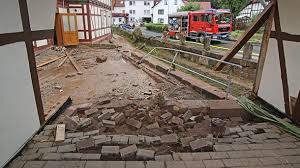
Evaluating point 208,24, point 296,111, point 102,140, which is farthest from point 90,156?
point 208,24

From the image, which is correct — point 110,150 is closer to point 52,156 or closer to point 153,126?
point 52,156

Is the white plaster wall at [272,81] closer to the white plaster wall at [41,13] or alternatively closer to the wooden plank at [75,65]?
the white plaster wall at [41,13]

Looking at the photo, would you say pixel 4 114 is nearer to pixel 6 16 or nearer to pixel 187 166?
pixel 6 16

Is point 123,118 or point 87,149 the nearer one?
point 87,149

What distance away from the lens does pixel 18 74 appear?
3.35m

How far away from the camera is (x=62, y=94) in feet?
23.3

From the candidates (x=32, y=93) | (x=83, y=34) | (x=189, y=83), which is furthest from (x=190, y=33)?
(x=32, y=93)

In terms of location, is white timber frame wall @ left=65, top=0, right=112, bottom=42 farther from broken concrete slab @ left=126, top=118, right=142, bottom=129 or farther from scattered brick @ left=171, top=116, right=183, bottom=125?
scattered brick @ left=171, top=116, right=183, bottom=125

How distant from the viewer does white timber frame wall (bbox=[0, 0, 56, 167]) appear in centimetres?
296

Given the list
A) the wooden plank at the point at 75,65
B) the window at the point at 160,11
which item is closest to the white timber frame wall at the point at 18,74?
the wooden plank at the point at 75,65

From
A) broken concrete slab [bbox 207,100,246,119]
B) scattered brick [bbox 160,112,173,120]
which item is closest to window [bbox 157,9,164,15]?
broken concrete slab [bbox 207,100,246,119]

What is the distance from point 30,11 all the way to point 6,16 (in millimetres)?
696

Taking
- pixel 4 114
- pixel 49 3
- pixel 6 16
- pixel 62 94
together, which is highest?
pixel 49 3

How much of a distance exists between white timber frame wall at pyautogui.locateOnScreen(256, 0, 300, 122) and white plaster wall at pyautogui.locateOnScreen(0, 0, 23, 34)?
4606mm
